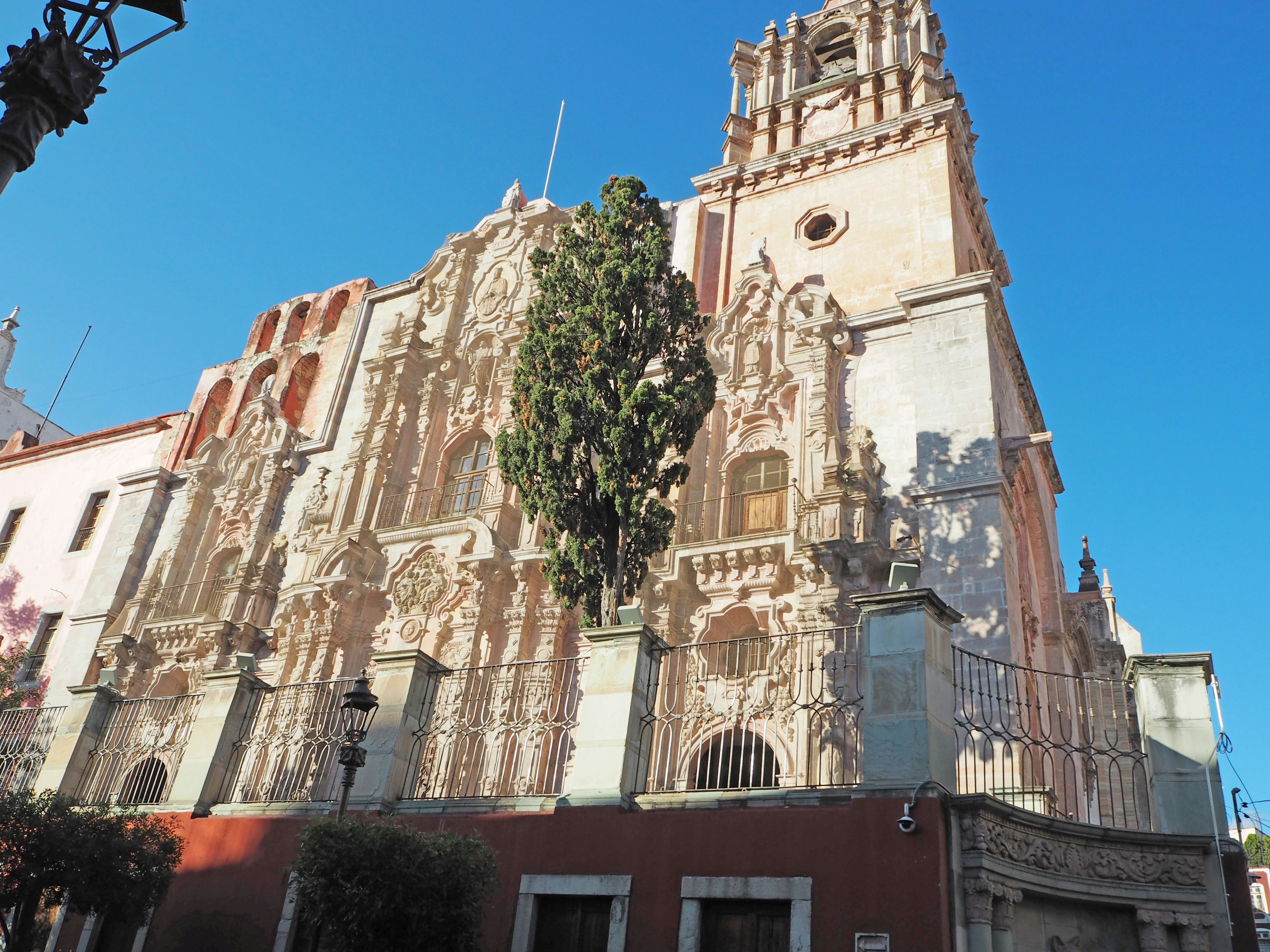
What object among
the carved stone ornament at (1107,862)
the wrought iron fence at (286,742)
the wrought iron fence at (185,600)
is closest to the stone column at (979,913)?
the carved stone ornament at (1107,862)

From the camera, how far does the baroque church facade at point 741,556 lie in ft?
28.1

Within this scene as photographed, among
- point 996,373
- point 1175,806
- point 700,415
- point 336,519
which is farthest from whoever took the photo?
point 336,519

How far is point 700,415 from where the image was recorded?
14734mm

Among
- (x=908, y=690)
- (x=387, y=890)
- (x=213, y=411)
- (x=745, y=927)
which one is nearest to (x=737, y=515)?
(x=908, y=690)

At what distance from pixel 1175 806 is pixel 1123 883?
35.1 inches

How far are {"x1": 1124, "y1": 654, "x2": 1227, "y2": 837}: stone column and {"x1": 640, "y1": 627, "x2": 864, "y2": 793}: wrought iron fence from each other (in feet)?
8.51

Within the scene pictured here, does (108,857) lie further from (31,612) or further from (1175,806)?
(31,612)

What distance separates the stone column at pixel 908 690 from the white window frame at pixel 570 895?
2.35 m

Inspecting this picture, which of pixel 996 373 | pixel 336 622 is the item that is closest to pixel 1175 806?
pixel 996 373

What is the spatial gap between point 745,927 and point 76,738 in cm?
978

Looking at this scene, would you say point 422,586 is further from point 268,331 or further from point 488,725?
point 268,331

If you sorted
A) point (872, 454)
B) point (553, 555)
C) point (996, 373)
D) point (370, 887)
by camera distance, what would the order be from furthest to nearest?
point (996, 373), point (872, 454), point (553, 555), point (370, 887)

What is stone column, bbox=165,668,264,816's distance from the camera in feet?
39.8

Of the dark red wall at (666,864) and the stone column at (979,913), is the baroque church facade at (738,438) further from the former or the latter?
the stone column at (979,913)
